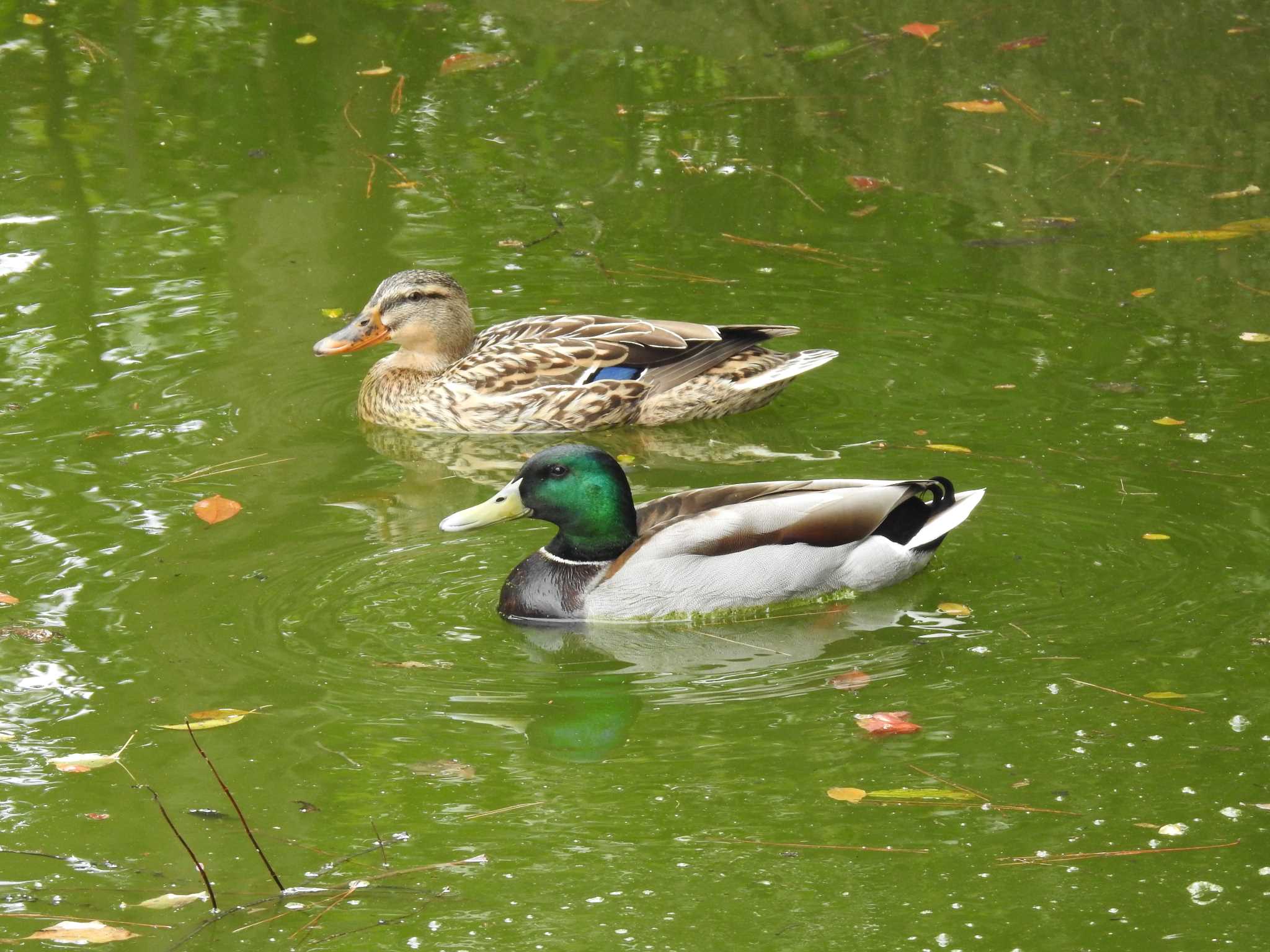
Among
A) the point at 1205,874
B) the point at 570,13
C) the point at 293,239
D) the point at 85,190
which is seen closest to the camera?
the point at 1205,874

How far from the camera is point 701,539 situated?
7.10 meters

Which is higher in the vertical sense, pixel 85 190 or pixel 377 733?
pixel 85 190

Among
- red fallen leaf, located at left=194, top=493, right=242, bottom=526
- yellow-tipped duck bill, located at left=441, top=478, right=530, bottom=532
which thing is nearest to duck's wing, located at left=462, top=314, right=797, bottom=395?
red fallen leaf, located at left=194, top=493, right=242, bottom=526

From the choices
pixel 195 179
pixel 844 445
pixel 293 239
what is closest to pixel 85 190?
pixel 195 179

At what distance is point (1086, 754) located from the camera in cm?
597

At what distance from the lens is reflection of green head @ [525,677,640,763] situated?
20.2 feet

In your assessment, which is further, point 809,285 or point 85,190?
point 85,190

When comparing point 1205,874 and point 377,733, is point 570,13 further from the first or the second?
point 1205,874

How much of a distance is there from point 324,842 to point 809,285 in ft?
18.8

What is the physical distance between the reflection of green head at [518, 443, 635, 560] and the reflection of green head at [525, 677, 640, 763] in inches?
28.3

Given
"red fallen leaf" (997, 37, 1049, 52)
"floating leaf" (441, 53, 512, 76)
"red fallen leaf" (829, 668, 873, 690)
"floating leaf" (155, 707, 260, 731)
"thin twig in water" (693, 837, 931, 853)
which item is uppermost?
"floating leaf" (441, 53, 512, 76)

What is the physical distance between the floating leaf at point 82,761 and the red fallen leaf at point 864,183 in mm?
7126

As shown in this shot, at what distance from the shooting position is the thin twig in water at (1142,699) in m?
6.26

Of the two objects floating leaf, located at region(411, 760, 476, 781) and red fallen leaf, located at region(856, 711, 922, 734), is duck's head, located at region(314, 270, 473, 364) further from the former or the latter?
red fallen leaf, located at region(856, 711, 922, 734)
